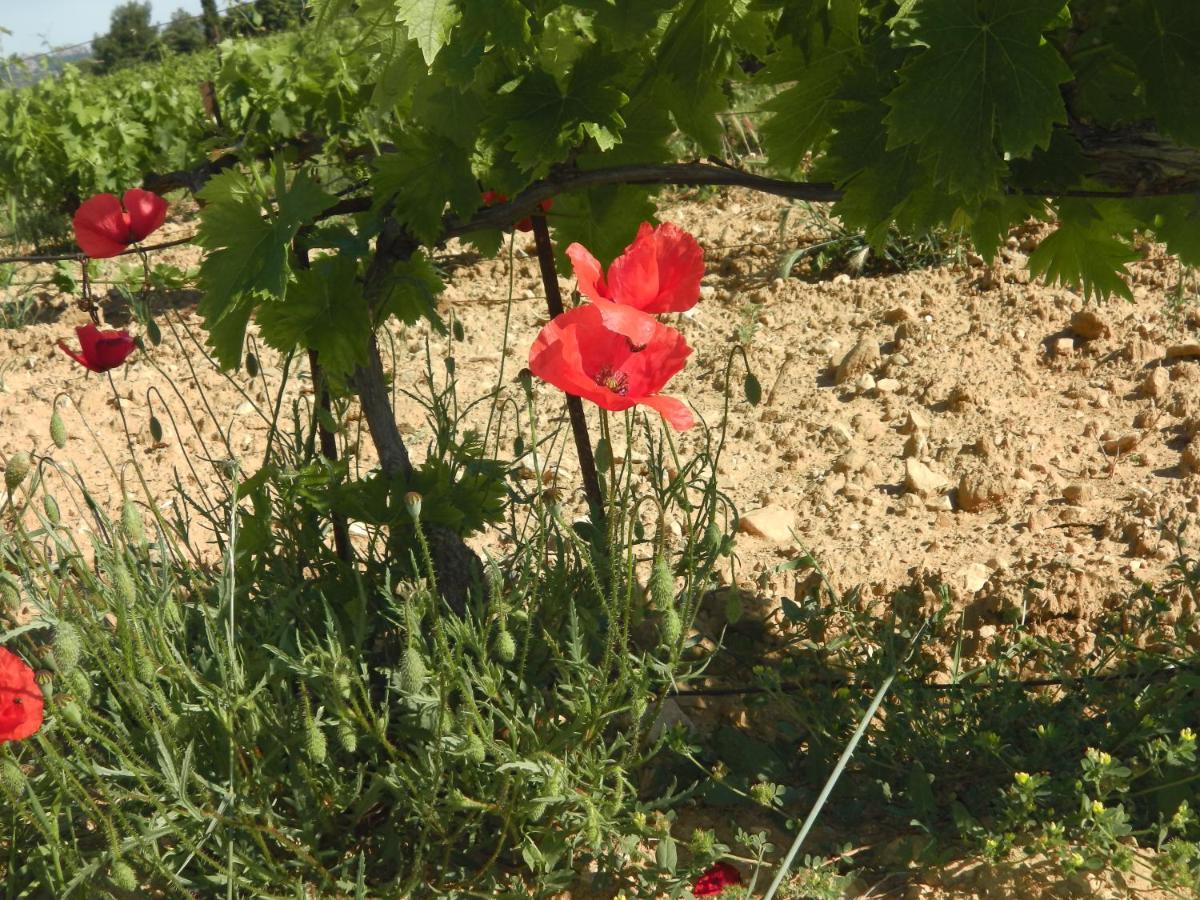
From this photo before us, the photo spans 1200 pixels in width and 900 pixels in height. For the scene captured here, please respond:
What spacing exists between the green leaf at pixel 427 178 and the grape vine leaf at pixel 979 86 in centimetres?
64

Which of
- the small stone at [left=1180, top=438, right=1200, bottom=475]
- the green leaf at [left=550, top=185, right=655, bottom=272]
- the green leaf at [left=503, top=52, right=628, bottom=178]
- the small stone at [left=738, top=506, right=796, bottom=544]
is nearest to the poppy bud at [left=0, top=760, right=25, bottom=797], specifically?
the green leaf at [left=503, top=52, right=628, bottom=178]

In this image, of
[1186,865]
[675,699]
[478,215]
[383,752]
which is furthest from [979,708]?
[478,215]

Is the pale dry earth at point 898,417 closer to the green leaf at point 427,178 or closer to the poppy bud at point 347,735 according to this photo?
the green leaf at point 427,178

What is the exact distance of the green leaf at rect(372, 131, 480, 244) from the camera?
68.9 inches

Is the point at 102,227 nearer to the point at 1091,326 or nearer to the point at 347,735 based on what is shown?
the point at 347,735

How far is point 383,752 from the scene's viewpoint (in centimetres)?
181

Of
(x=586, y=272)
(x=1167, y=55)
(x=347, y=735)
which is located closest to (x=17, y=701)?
(x=347, y=735)

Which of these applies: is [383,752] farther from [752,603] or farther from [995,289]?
[995,289]

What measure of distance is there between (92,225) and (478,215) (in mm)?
594

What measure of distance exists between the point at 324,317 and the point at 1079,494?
1.64 metres

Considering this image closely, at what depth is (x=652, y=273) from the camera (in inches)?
53.5

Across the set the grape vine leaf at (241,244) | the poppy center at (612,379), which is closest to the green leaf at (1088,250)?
the poppy center at (612,379)

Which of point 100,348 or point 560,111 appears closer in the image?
point 560,111

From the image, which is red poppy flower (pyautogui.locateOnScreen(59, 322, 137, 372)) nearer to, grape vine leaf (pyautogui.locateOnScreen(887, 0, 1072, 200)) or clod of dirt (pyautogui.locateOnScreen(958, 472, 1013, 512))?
grape vine leaf (pyautogui.locateOnScreen(887, 0, 1072, 200))
